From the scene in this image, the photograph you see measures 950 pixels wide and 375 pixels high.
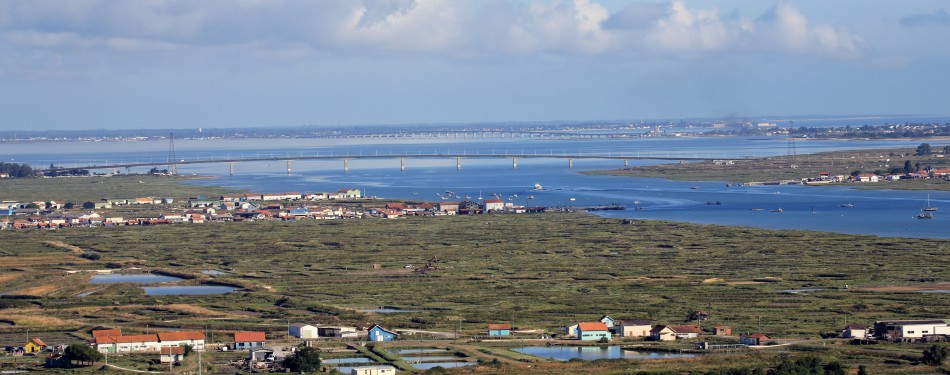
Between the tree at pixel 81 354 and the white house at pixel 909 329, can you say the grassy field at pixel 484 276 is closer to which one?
the white house at pixel 909 329

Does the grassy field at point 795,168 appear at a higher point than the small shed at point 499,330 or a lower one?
higher

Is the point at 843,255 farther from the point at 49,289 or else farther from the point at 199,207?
the point at 199,207

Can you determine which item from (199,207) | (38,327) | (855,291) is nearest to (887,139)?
(199,207)

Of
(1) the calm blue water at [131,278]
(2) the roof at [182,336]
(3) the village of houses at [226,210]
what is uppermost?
(3) the village of houses at [226,210]

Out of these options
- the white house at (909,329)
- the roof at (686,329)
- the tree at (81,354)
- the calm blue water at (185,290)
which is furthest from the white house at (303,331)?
the white house at (909,329)

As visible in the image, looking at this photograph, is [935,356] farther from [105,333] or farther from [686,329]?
[105,333]
